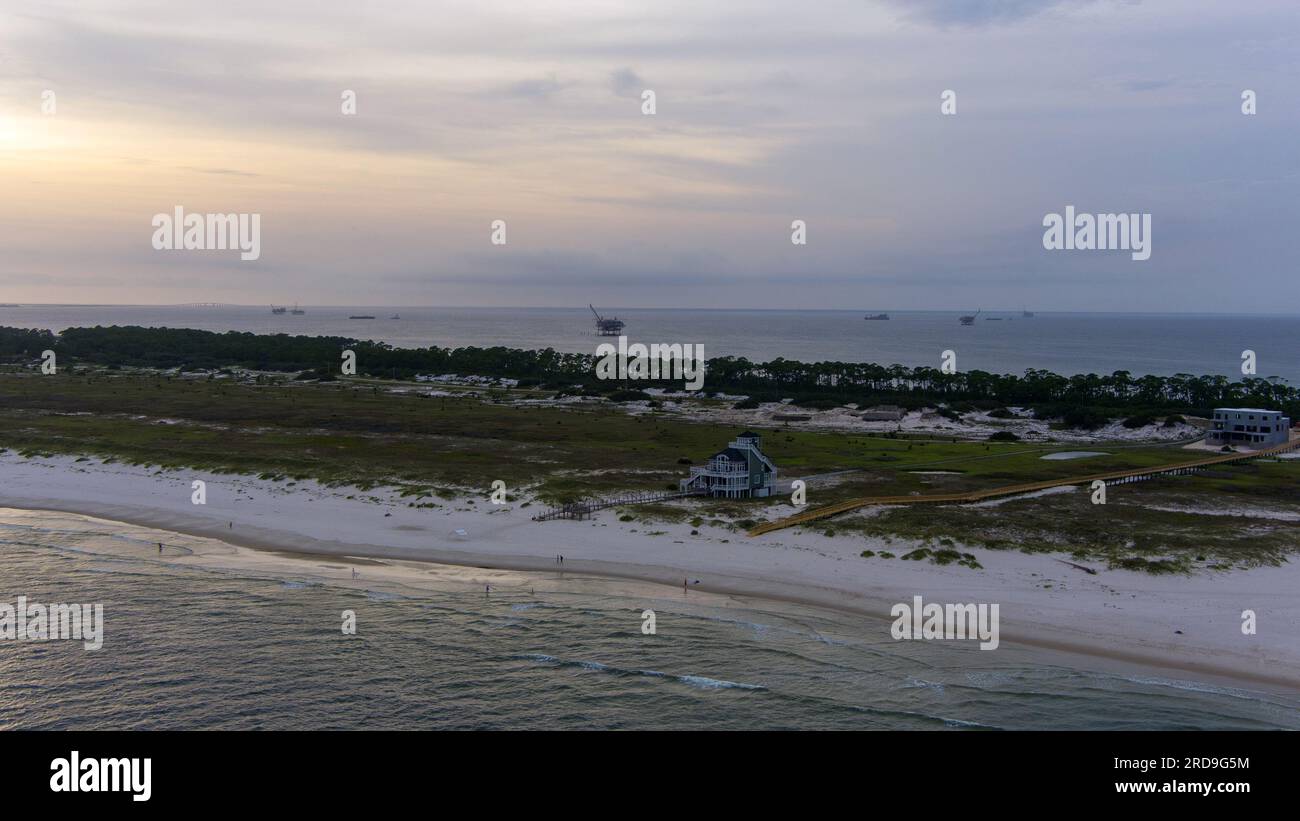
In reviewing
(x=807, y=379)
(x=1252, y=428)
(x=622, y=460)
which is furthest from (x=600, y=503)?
(x=807, y=379)

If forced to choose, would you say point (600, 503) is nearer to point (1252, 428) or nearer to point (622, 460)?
point (622, 460)

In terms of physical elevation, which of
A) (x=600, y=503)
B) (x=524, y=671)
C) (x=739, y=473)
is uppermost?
(x=739, y=473)

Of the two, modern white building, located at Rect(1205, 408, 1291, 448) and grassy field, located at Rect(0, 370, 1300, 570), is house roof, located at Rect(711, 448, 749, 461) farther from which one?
modern white building, located at Rect(1205, 408, 1291, 448)

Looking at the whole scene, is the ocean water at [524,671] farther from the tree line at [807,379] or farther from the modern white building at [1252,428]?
the tree line at [807,379]

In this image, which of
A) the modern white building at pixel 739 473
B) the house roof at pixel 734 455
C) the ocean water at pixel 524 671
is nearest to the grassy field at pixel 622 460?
the modern white building at pixel 739 473
